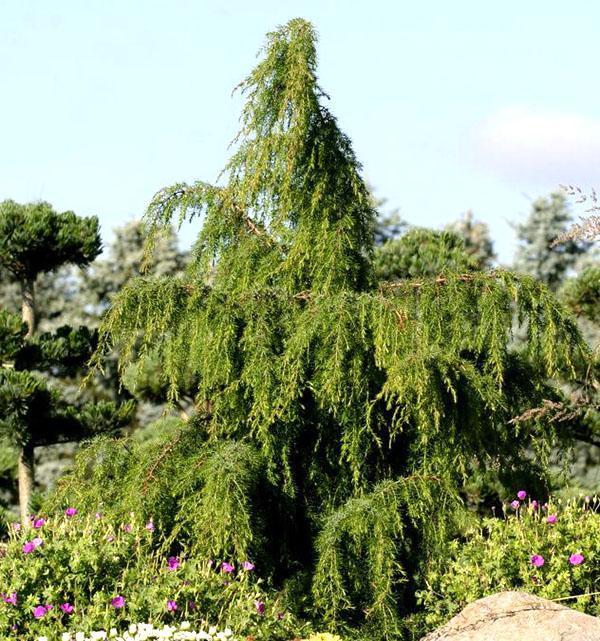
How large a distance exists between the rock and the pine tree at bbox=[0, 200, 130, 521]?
5105 mm

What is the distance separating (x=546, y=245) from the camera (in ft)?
45.0

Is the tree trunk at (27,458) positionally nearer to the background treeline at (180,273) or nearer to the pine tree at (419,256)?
the background treeline at (180,273)

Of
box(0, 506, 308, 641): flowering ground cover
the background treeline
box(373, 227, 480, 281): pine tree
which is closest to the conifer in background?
the background treeline

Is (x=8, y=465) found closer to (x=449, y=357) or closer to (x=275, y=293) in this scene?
(x=275, y=293)

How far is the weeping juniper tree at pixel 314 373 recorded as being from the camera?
527 centimetres

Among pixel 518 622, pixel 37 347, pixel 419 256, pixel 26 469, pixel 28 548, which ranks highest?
pixel 419 256

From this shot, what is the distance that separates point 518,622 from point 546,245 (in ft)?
33.0

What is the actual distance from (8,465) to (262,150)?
17.1 feet

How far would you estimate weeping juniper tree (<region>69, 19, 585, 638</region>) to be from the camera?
A: 527 cm

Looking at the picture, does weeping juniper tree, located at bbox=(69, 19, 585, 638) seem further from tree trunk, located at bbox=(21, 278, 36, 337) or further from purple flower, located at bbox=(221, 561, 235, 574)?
tree trunk, located at bbox=(21, 278, 36, 337)

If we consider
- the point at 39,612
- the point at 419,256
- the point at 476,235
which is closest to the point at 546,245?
the point at 476,235

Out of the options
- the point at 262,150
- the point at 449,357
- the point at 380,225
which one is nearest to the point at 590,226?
the point at 449,357

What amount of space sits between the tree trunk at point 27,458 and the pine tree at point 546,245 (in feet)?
21.8

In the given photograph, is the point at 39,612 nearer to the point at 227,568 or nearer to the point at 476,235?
the point at 227,568
